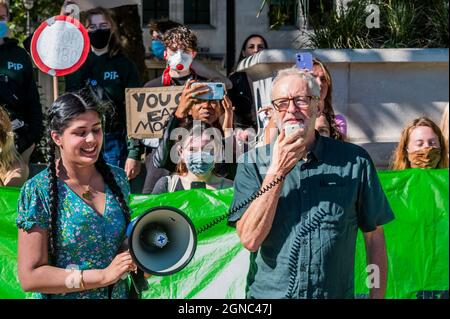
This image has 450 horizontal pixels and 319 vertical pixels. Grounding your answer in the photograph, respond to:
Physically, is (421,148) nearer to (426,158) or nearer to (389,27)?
(426,158)

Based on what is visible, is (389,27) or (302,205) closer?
(302,205)

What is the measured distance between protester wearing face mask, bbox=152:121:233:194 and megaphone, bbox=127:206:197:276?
1656 mm

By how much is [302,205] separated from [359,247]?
1.47 m

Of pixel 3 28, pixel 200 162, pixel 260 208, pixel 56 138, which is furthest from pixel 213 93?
pixel 260 208

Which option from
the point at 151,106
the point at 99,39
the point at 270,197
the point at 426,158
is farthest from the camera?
the point at 99,39

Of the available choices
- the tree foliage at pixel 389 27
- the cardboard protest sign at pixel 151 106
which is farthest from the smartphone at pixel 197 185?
the tree foliage at pixel 389 27

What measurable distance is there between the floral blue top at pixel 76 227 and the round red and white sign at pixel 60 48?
2.69 m

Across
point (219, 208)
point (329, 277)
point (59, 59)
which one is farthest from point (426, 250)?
point (59, 59)

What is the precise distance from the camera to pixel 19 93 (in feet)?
23.7

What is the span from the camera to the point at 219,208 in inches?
223

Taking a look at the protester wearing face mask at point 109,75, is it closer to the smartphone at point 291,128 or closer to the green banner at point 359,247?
the green banner at point 359,247

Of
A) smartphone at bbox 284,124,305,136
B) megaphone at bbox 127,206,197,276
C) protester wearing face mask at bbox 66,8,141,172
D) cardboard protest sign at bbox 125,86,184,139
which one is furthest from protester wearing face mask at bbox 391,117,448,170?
protester wearing face mask at bbox 66,8,141,172
